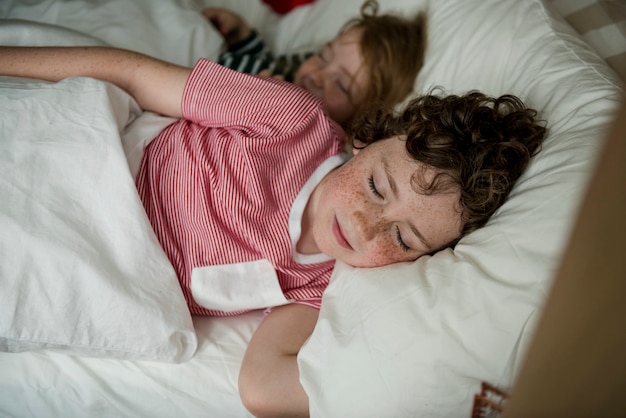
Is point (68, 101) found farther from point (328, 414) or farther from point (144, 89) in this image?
point (328, 414)

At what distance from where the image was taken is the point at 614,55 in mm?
1062

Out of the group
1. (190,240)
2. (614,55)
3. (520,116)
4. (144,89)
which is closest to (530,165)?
(520,116)

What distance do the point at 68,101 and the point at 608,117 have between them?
839mm

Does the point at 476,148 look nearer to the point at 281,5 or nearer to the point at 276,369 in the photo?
the point at 276,369

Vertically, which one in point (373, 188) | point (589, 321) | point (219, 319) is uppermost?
point (589, 321)

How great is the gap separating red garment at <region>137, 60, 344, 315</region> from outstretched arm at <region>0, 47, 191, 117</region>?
5 centimetres

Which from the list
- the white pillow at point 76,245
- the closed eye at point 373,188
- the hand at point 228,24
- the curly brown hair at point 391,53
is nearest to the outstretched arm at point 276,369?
the white pillow at point 76,245

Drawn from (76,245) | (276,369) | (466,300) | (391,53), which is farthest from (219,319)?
(391,53)

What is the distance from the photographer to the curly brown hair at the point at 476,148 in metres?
0.87

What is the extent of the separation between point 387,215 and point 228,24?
1.00 metres

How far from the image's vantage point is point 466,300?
2.38ft

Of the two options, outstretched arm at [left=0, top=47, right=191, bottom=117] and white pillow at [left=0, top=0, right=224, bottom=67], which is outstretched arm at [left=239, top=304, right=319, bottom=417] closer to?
outstretched arm at [left=0, top=47, right=191, bottom=117]

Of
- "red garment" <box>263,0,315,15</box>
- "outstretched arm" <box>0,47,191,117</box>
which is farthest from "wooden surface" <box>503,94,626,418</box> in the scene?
"red garment" <box>263,0,315,15</box>

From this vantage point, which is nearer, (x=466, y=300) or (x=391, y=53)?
(x=466, y=300)
